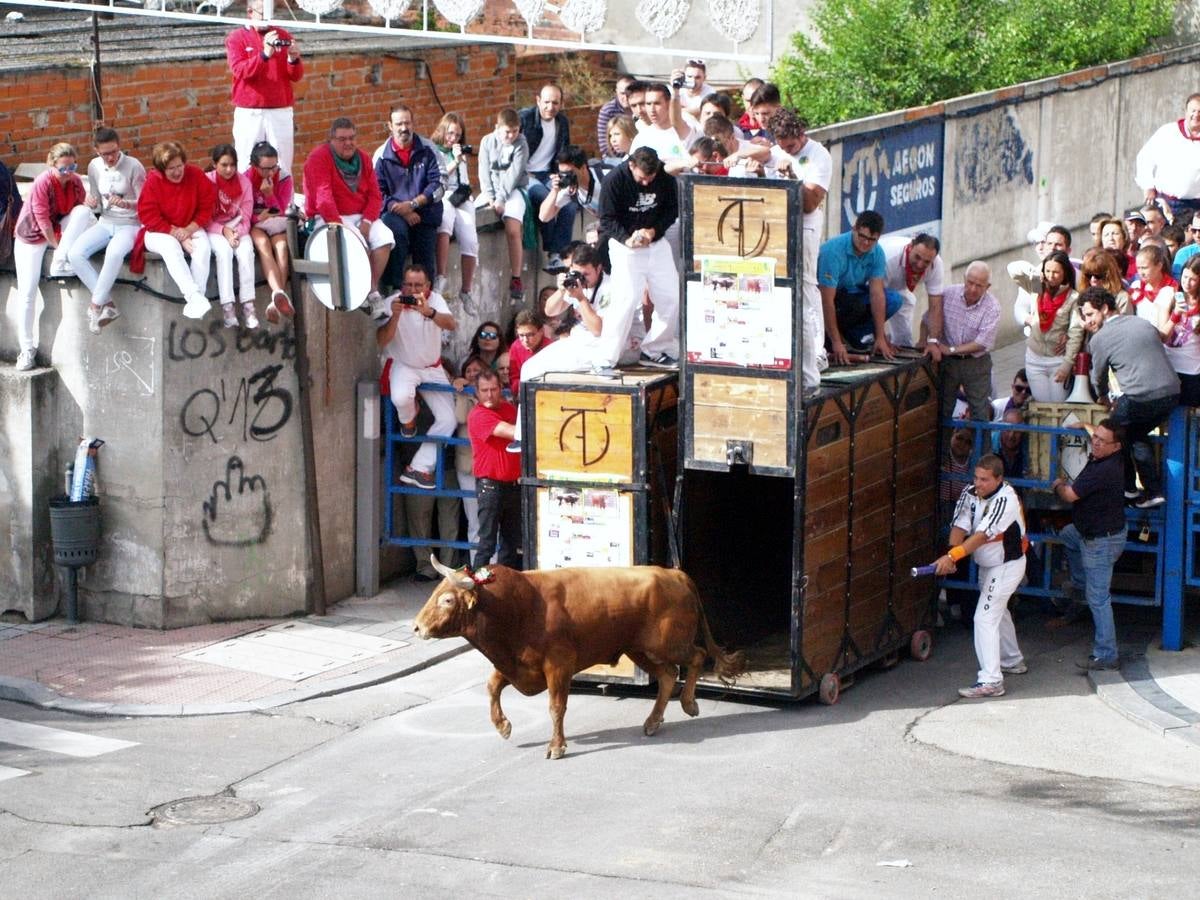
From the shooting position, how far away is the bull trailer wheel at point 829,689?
12820mm

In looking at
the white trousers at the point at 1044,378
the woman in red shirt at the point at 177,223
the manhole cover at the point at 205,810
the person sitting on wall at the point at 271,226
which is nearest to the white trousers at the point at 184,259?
the woman in red shirt at the point at 177,223

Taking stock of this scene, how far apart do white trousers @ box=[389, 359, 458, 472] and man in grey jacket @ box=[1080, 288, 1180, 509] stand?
4.91 metres

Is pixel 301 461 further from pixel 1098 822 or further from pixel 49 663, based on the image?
pixel 1098 822

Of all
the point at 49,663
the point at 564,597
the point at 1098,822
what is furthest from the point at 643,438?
the point at 49,663

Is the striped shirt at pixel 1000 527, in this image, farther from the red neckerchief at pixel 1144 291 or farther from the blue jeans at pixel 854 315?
the red neckerchief at pixel 1144 291

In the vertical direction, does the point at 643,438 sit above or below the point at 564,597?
above

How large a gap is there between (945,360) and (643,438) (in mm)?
2973

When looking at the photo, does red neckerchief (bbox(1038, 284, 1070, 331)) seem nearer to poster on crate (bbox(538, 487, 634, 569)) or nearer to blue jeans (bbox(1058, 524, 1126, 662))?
blue jeans (bbox(1058, 524, 1126, 662))

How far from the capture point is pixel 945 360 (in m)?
14.4

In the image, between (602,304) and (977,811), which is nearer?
(977,811)

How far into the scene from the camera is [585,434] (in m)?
12.7

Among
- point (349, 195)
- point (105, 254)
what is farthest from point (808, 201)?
point (105, 254)

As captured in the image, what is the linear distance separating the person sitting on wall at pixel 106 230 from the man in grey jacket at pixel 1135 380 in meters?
6.83

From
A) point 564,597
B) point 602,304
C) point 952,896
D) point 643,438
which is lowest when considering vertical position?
point 952,896
